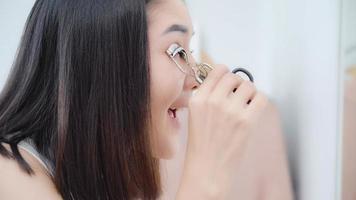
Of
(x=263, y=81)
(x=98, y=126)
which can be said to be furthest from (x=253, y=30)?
(x=98, y=126)

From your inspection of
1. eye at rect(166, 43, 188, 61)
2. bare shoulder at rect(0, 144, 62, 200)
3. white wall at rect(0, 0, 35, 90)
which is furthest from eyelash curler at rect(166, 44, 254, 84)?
white wall at rect(0, 0, 35, 90)

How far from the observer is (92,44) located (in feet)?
2.02

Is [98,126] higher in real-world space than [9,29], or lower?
lower

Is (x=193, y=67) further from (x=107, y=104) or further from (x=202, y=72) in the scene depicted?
(x=107, y=104)

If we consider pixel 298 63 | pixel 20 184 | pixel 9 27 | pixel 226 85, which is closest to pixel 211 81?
pixel 226 85

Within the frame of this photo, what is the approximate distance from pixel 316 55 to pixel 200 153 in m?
0.22

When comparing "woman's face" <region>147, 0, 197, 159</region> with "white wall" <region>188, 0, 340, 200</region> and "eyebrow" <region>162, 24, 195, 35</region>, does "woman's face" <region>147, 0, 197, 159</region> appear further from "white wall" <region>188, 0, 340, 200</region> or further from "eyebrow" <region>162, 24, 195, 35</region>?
"white wall" <region>188, 0, 340, 200</region>

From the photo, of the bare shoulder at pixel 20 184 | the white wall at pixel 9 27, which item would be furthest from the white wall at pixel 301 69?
the white wall at pixel 9 27

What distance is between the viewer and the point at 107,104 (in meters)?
0.64

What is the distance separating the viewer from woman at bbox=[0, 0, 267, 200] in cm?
59

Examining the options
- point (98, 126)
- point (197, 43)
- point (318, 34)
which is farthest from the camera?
point (197, 43)

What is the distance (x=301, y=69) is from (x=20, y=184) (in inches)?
17.6

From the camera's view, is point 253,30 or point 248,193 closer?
point 248,193

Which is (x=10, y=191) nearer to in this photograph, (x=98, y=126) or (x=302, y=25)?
(x=98, y=126)
